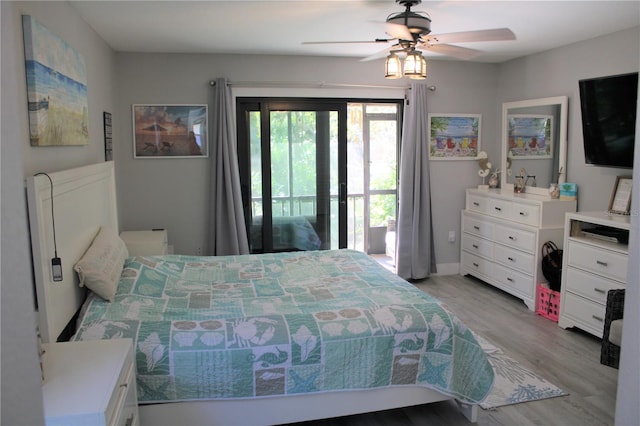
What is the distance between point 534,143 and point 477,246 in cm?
120

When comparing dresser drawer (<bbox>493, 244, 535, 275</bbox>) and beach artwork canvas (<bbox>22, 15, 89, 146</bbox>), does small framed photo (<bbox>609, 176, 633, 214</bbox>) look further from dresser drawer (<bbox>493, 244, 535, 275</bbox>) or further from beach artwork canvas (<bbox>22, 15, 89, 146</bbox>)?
beach artwork canvas (<bbox>22, 15, 89, 146</bbox>)

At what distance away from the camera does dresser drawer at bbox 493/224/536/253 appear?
4539 mm

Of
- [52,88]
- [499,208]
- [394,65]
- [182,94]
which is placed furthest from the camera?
[499,208]

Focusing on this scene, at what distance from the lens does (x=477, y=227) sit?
539cm

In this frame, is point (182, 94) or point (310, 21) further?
point (182, 94)

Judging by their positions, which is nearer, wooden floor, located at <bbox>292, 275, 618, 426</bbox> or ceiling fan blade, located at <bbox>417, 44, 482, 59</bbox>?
wooden floor, located at <bbox>292, 275, 618, 426</bbox>

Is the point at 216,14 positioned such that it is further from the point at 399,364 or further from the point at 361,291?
the point at 399,364

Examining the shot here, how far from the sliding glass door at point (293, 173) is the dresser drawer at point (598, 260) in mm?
2344

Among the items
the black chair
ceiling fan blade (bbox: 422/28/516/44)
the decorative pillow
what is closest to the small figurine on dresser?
the black chair

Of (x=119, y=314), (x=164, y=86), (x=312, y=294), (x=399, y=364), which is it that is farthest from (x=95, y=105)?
(x=399, y=364)

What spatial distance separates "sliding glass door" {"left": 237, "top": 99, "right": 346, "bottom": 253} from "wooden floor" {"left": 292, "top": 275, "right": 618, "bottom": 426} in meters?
1.35

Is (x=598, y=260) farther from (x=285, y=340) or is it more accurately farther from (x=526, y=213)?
(x=285, y=340)

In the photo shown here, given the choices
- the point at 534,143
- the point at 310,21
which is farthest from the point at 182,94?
the point at 534,143

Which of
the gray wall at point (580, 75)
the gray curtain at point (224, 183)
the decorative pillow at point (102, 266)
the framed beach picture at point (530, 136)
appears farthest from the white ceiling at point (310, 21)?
the decorative pillow at point (102, 266)
